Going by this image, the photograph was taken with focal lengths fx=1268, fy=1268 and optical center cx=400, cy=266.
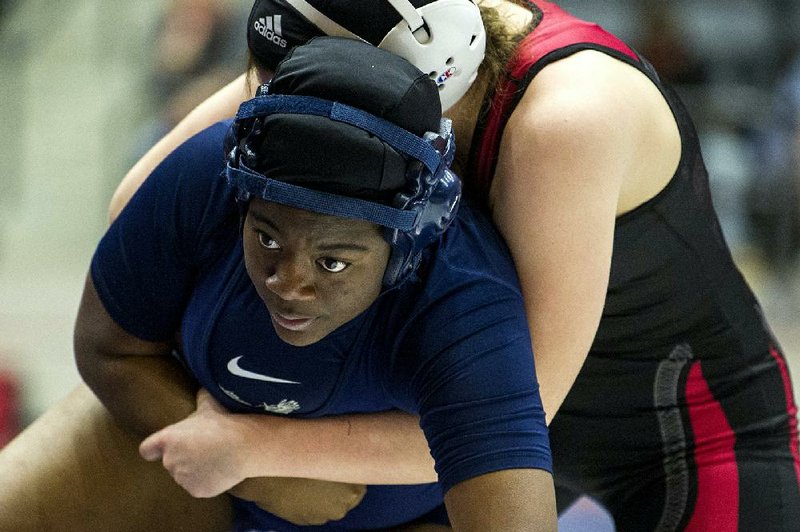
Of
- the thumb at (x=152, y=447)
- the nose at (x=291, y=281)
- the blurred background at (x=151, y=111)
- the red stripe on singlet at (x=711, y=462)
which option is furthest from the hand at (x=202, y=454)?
the blurred background at (x=151, y=111)

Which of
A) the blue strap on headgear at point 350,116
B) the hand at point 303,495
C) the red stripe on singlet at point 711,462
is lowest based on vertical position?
the red stripe on singlet at point 711,462

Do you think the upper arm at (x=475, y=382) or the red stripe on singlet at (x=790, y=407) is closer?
the upper arm at (x=475, y=382)

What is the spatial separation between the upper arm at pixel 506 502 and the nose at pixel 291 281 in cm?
32

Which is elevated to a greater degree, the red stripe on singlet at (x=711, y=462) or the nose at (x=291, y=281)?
the nose at (x=291, y=281)

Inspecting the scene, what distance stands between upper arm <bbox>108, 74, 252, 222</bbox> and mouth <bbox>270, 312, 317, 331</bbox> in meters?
0.64

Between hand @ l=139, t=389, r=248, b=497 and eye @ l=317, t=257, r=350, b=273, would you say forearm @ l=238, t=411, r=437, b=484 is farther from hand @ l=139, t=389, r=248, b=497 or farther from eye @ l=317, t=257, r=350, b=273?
eye @ l=317, t=257, r=350, b=273

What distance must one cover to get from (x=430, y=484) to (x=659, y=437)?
447 mm

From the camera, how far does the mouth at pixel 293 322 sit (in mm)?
1670

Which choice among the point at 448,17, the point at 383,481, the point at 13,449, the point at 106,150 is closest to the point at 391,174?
the point at 448,17

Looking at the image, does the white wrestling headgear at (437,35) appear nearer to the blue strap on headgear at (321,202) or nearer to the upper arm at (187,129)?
the blue strap on headgear at (321,202)

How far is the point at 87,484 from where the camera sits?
6.97 ft

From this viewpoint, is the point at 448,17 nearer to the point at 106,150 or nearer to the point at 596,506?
the point at 596,506

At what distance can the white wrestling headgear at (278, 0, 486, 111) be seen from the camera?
1720 millimetres

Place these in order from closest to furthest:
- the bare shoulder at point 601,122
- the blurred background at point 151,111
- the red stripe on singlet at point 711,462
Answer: the bare shoulder at point 601,122 < the red stripe on singlet at point 711,462 < the blurred background at point 151,111
